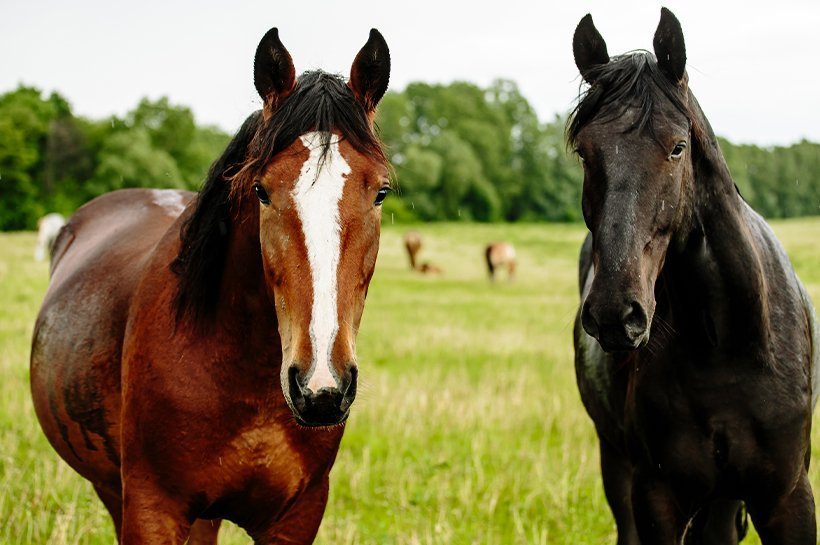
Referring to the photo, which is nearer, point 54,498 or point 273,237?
point 273,237

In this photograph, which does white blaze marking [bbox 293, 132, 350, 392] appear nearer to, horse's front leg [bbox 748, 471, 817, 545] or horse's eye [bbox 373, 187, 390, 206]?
horse's eye [bbox 373, 187, 390, 206]

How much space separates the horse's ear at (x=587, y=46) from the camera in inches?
132

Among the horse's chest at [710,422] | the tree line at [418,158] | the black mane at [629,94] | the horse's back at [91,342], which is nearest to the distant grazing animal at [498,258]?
the tree line at [418,158]

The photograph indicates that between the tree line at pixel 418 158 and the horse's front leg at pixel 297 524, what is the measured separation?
18164 millimetres

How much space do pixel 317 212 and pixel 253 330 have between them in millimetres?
711

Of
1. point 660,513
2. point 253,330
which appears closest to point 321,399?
point 253,330

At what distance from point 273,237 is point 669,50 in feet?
5.84

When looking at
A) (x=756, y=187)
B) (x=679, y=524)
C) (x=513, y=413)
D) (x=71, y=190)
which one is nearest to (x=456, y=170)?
(x=71, y=190)

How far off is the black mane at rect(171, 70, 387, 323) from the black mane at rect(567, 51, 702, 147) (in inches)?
38.0

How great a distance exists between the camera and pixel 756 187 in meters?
28.8

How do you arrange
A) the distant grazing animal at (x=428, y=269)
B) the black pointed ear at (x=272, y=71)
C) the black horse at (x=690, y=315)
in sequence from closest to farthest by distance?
the black pointed ear at (x=272, y=71) → the black horse at (x=690, y=315) → the distant grazing animal at (x=428, y=269)

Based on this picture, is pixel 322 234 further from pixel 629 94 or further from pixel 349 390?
pixel 629 94

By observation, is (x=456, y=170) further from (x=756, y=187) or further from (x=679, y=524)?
(x=679, y=524)

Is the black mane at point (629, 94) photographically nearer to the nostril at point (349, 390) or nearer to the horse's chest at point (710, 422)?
the horse's chest at point (710, 422)
